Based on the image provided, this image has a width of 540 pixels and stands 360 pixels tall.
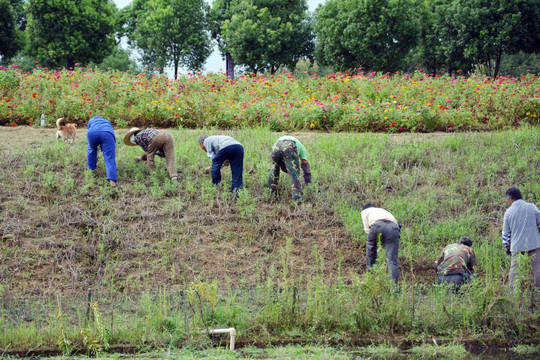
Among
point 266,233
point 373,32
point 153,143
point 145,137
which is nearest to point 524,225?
point 266,233

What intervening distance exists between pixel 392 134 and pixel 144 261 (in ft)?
22.1

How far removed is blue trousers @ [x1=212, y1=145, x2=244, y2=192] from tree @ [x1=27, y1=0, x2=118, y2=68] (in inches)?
823

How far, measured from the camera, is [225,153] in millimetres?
9281

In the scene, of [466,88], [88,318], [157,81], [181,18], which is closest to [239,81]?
[157,81]

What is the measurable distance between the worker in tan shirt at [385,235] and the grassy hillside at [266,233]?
0.94 ft

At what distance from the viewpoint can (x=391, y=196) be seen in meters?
9.95

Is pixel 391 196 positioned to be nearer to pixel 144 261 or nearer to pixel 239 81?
pixel 144 261

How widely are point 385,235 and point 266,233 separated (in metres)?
2.27

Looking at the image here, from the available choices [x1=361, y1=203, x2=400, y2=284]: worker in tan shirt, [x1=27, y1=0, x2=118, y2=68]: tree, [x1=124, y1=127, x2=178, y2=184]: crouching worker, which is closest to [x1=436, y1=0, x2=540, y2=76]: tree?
[x1=27, y1=0, x2=118, y2=68]: tree

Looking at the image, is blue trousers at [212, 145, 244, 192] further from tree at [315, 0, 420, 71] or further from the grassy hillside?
tree at [315, 0, 420, 71]

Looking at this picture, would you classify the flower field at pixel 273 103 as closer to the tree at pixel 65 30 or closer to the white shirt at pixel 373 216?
the white shirt at pixel 373 216

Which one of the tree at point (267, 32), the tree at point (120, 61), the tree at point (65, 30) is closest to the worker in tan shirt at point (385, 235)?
the tree at point (267, 32)

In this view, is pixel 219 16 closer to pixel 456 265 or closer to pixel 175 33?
pixel 175 33

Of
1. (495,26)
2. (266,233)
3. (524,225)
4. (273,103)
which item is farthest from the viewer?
(495,26)
